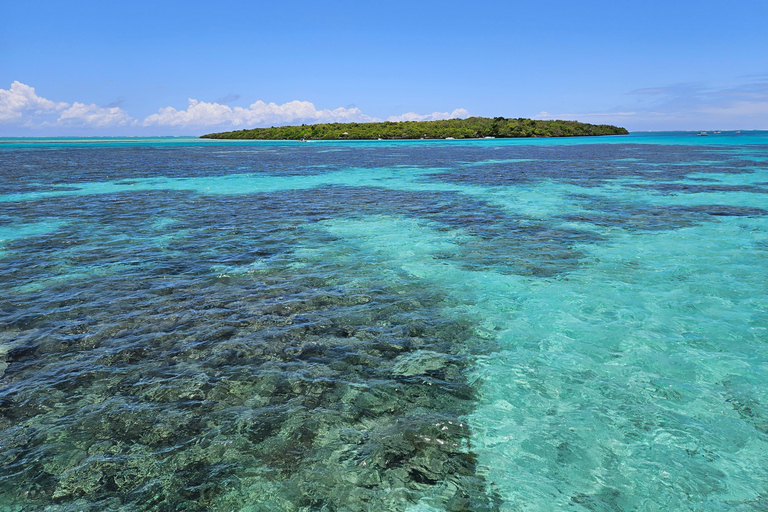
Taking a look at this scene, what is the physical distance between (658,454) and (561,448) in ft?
4.32

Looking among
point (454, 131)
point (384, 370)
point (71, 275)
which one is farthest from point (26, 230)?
point (454, 131)

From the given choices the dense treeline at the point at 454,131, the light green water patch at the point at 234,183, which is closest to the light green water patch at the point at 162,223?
the light green water patch at the point at 234,183

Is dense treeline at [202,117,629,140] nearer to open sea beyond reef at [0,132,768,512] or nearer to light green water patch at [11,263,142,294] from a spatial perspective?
open sea beyond reef at [0,132,768,512]

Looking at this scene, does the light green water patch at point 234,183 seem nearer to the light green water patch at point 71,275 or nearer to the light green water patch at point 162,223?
the light green water patch at point 162,223

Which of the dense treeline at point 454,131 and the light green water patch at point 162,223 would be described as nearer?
the light green water patch at point 162,223

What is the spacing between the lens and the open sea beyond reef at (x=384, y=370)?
561 cm

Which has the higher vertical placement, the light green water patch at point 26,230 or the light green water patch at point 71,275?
the light green water patch at point 26,230

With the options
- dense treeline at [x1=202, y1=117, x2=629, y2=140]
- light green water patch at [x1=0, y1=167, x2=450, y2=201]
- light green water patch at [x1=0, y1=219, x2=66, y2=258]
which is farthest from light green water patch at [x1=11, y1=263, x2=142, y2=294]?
dense treeline at [x1=202, y1=117, x2=629, y2=140]

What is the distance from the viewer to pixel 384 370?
8164mm

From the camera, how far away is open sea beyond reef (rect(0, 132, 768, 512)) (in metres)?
5.61

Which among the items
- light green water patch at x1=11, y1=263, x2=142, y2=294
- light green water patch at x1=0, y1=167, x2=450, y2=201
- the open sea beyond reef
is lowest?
the open sea beyond reef

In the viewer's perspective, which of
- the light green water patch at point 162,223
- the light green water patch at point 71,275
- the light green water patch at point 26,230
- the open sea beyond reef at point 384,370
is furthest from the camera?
the light green water patch at point 162,223

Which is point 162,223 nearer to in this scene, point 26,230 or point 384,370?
point 26,230

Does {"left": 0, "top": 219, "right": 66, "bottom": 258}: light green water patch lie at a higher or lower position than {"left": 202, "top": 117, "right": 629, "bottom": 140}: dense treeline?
lower
